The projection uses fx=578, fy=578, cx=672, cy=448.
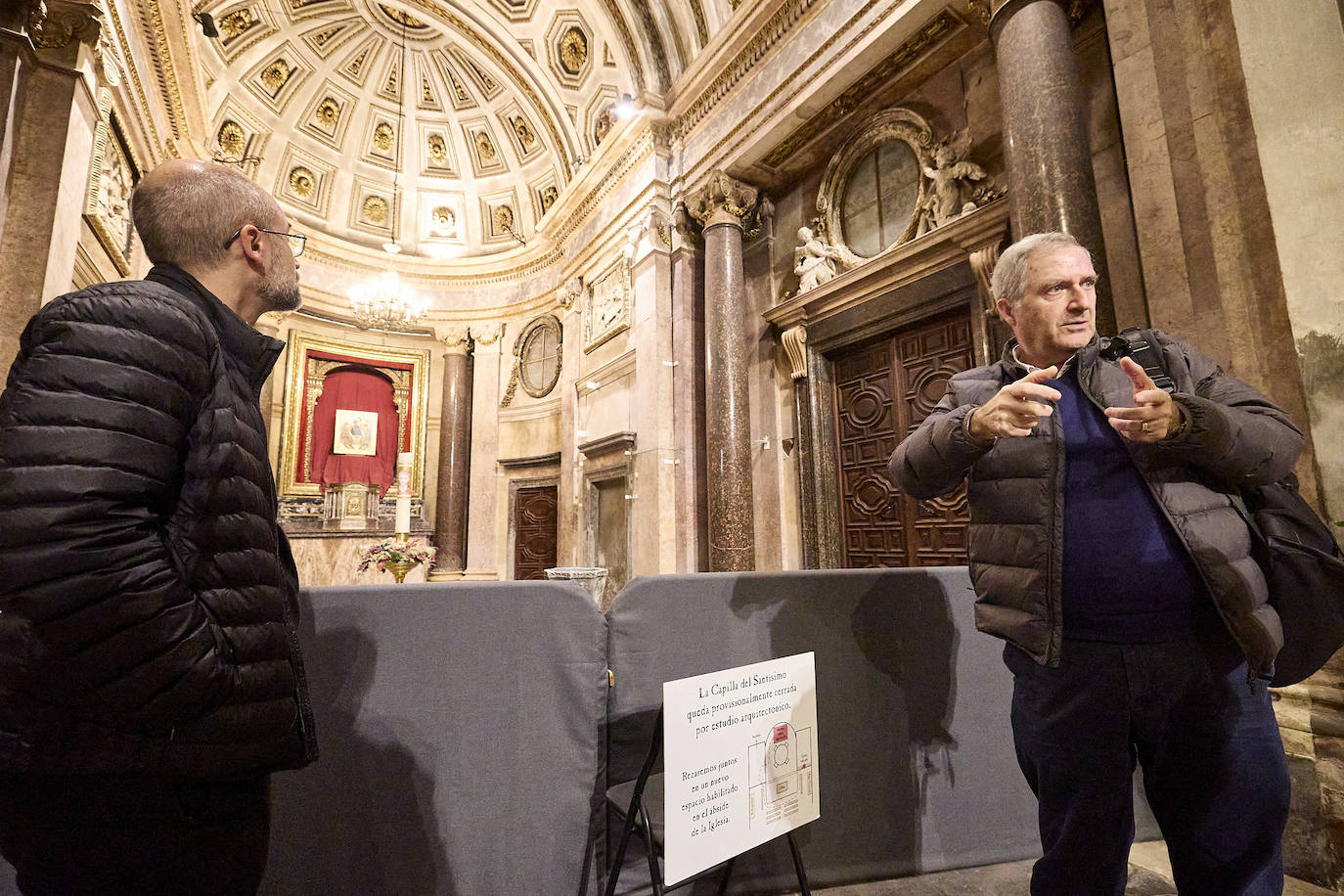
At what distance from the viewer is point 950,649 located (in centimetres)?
218

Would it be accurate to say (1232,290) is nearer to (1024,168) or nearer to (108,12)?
(1024,168)

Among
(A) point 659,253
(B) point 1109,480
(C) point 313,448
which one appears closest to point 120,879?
(B) point 1109,480

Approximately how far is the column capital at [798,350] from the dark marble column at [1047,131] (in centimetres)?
261

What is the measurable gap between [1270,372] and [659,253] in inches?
226

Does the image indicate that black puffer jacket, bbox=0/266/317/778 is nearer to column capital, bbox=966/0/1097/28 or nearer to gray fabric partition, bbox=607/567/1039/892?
gray fabric partition, bbox=607/567/1039/892

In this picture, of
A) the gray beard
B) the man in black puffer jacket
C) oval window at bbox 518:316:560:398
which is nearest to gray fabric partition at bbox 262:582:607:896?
the man in black puffer jacket

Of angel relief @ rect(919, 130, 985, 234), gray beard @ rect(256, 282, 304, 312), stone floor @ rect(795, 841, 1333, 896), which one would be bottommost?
stone floor @ rect(795, 841, 1333, 896)

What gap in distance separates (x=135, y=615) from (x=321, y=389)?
11.7 meters

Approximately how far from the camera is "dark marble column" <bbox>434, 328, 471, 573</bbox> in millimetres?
10750

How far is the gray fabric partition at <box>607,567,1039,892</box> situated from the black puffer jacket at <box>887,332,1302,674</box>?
70 centimetres

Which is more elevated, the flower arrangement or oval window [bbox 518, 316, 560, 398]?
oval window [bbox 518, 316, 560, 398]

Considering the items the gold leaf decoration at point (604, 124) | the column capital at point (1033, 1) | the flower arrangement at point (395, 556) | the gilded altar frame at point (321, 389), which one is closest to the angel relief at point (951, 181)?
the column capital at point (1033, 1)

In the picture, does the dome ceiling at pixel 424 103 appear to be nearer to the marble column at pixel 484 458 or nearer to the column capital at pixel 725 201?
the column capital at pixel 725 201

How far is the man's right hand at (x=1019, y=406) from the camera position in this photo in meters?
1.15
